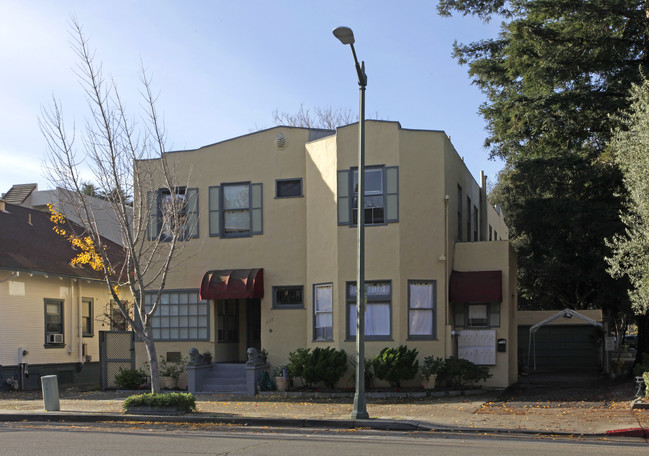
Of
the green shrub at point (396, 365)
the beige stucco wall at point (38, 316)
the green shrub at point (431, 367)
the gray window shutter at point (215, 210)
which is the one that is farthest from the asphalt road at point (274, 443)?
the beige stucco wall at point (38, 316)

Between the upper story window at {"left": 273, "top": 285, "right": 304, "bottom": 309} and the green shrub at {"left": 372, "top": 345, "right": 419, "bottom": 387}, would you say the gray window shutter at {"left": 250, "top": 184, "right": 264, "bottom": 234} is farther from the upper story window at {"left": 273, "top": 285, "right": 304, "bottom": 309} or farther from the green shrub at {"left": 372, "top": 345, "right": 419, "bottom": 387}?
the green shrub at {"left": 372, "top": 345, "right": 419, "bottom": 387}

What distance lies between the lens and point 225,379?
21562 mm

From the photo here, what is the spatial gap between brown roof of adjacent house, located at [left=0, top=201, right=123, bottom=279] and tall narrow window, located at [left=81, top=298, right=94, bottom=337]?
3.88 ft

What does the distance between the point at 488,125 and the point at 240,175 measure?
1030 cm

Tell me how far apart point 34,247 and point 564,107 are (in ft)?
63.1

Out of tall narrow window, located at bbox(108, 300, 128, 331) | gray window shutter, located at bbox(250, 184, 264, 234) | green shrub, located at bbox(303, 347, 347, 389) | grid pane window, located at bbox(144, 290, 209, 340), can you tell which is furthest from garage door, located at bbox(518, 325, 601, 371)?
tall narrow window, located at bbox(108, 300, 128, 331)

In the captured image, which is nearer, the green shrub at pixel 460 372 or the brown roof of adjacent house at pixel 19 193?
the green shrub at pixel 460 372

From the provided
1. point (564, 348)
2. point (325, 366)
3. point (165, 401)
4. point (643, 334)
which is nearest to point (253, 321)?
point (325, 366)

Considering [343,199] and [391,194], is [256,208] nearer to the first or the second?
[343,199]

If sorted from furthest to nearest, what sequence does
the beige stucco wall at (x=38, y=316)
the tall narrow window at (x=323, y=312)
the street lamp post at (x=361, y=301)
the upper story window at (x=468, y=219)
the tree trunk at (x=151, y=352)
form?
the upper story window at (x=468, y=219)
the beige stucco wall at (x=38, y=316)
the tall narrow window at (x=323, y=312)
the tree trunk at (x=151, y=352)
the street lamp post at (x=361, y=301)

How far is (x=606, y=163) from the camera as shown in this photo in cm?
2520

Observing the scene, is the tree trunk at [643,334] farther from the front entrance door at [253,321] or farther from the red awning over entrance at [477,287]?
the front entrance door at [253,321]

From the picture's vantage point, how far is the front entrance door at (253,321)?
2364cm

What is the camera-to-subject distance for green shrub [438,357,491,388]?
1953 centimetres
